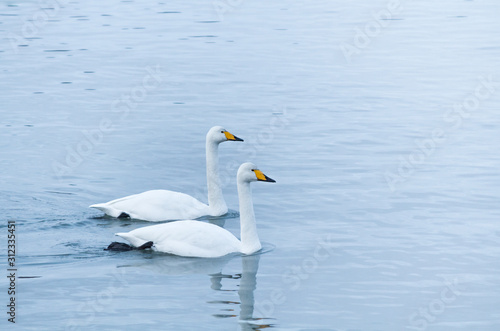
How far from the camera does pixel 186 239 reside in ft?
43.3

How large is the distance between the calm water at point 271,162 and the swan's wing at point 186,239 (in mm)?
143

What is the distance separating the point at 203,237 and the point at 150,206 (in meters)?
1.72

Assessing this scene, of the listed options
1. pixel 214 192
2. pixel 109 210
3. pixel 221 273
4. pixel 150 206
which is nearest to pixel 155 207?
pixel 150 206

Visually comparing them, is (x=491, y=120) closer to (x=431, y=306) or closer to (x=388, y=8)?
(x=431, y=306)

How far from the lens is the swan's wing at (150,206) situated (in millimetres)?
14695

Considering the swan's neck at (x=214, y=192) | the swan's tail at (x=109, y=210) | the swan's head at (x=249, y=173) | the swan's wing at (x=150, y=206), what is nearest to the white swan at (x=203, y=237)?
the swan's head at (x=249, y=173)

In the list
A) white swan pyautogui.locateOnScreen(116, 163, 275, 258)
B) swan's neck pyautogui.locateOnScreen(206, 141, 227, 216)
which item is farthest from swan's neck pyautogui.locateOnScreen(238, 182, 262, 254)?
swan's neck pyautogui.locateOnScreen(206, 141, 227, 216)

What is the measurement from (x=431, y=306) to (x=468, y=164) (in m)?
6.66

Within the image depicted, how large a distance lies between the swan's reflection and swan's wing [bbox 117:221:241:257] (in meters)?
0.10

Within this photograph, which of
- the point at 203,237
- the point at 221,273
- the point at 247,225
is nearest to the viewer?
the point at 221,273

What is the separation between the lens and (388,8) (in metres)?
37.4

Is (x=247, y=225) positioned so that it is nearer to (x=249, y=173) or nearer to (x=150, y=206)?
(x=249, y=173)

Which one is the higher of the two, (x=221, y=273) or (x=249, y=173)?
(x=249, y=173)

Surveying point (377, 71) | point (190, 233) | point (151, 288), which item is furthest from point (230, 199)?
point (377, 71)
